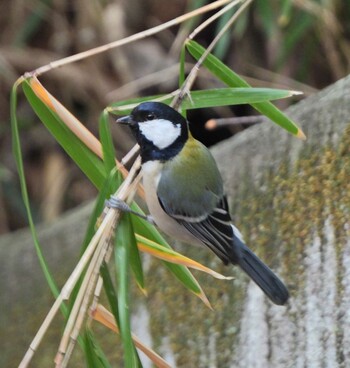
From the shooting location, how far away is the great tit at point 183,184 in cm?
136

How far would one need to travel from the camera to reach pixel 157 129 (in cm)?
136

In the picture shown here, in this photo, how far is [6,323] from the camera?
2037mm

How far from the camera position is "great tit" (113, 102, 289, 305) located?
4.48 feet

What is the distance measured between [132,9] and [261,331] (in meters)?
1.63

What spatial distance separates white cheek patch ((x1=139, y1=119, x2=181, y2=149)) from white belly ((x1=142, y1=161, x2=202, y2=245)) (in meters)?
0.03

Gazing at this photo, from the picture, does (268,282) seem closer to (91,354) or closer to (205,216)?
(205,216)

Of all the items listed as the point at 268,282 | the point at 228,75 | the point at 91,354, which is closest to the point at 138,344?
the point at 91,354

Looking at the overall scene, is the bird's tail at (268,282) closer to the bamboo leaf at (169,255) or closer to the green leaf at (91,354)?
the bamboo leaf at (169,255)

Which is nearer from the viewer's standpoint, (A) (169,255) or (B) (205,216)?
(A) (169,255)

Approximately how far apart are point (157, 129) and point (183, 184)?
0.10 m

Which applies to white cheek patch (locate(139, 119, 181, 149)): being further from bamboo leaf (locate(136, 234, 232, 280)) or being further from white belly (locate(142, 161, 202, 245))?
bamboo leaf (locate(136, 234, 232, 280))

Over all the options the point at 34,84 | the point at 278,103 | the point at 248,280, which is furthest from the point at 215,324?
the point at 278,103

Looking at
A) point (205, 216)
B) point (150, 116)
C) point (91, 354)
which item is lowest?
point (91, 354)

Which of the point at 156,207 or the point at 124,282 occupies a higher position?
the point at 156,207
